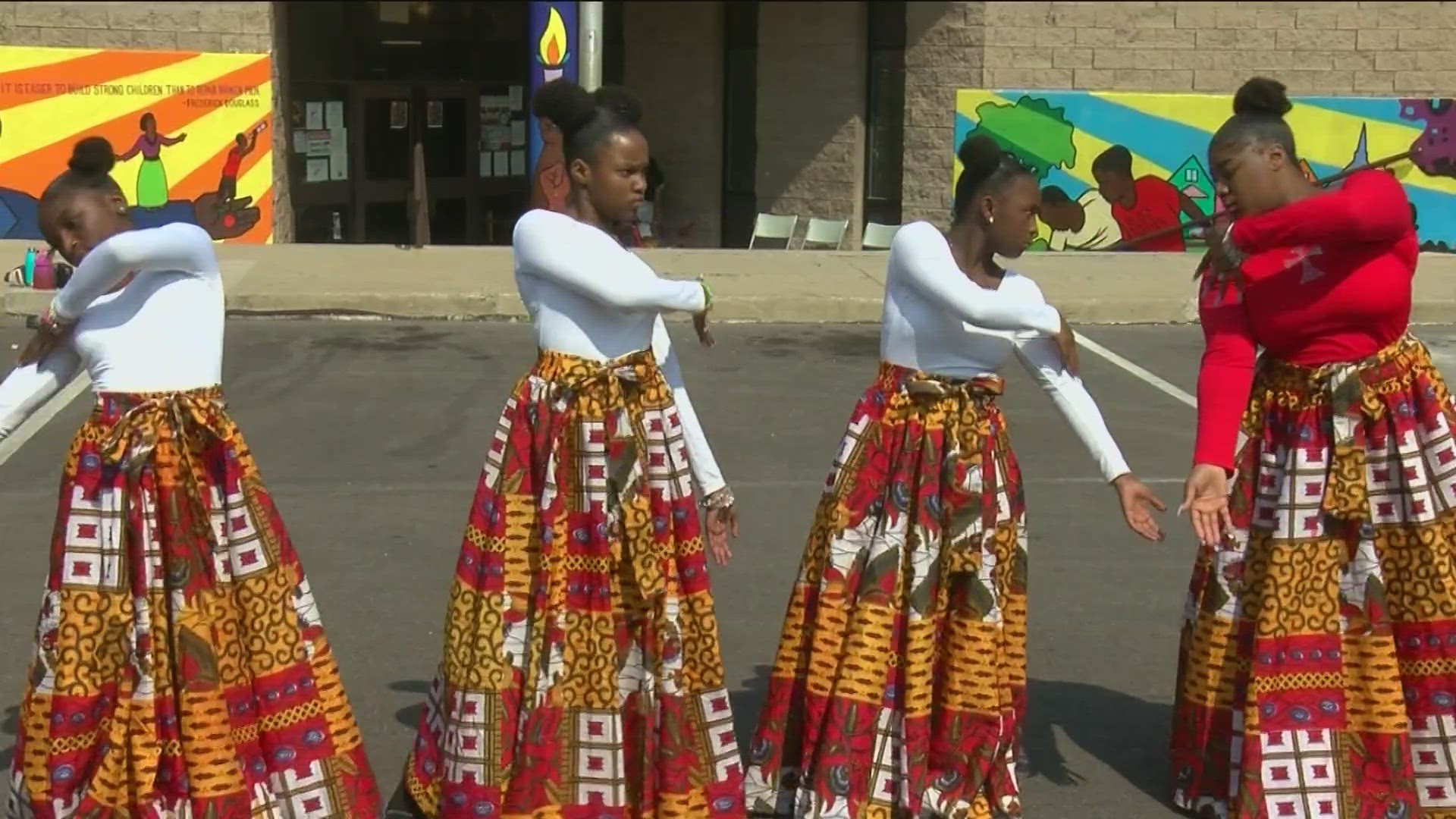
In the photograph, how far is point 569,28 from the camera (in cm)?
1642

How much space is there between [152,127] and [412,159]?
368 centimetres

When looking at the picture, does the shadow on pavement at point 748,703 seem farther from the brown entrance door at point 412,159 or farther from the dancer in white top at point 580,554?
the brown entrance door at point 412,159

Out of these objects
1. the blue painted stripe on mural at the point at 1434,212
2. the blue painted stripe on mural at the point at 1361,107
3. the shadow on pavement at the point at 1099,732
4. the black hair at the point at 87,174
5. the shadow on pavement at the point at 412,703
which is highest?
the black hair at the point at 87,174

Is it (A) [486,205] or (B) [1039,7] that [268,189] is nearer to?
(A) [486,205]

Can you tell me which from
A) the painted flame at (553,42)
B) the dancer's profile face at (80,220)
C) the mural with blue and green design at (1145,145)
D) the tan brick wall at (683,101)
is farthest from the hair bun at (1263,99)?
the tan brick wall at (683,101)

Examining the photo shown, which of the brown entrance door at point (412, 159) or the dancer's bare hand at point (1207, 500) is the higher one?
the dancer's bare hand at point (1207, 500)

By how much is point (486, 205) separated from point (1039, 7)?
643 cm

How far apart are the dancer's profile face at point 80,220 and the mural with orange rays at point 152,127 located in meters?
12.8

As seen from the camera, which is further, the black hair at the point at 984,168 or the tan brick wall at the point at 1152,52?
the tan brick wall at the point at 1152,52

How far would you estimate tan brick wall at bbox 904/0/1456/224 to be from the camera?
18266mm

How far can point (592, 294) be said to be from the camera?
4.23 m

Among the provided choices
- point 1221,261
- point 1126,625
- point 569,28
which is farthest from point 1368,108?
point 1221,261

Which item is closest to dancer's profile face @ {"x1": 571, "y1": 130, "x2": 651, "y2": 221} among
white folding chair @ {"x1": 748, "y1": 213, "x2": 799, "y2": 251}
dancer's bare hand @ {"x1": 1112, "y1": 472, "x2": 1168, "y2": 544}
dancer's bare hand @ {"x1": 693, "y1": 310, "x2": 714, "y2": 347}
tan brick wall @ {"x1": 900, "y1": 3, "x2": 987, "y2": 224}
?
dancer's bare hand @ {"x1": 693, "y1": 310, "x2": 714, "y2": 347}

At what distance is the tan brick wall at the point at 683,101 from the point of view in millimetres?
20453
